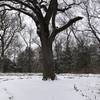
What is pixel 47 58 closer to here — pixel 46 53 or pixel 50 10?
pixel 46 53

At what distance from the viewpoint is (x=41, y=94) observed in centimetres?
1066

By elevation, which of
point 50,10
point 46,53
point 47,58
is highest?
point 50,10

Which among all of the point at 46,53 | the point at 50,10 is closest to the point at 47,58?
the point at 46,53

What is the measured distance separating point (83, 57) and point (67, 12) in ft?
107

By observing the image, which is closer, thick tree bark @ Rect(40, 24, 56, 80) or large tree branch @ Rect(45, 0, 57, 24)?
thick tree bark @ Rect(40, 24, 56, 80)

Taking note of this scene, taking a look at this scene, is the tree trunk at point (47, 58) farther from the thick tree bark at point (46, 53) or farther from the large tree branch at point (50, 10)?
the large tree branch at point (50, 10)

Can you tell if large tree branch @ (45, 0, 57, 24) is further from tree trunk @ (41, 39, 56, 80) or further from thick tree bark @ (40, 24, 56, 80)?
tree trunk @ (41, 39, 56, 80)

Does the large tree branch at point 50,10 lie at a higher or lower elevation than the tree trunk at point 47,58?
higher

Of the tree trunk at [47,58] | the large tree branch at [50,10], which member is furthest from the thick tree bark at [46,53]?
the large tree branch at [50,10]

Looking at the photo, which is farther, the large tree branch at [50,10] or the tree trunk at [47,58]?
the large tree branch at [50,10]

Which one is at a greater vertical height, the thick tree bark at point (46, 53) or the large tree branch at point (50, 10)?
the large tree branch at point (50, 10)

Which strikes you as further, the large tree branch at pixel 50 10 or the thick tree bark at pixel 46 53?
the large tree branch at pixel 50 10

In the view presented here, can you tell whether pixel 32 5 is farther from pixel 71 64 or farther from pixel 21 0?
pixel 71 64

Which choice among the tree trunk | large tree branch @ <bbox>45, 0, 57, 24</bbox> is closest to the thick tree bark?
the tree trunk
